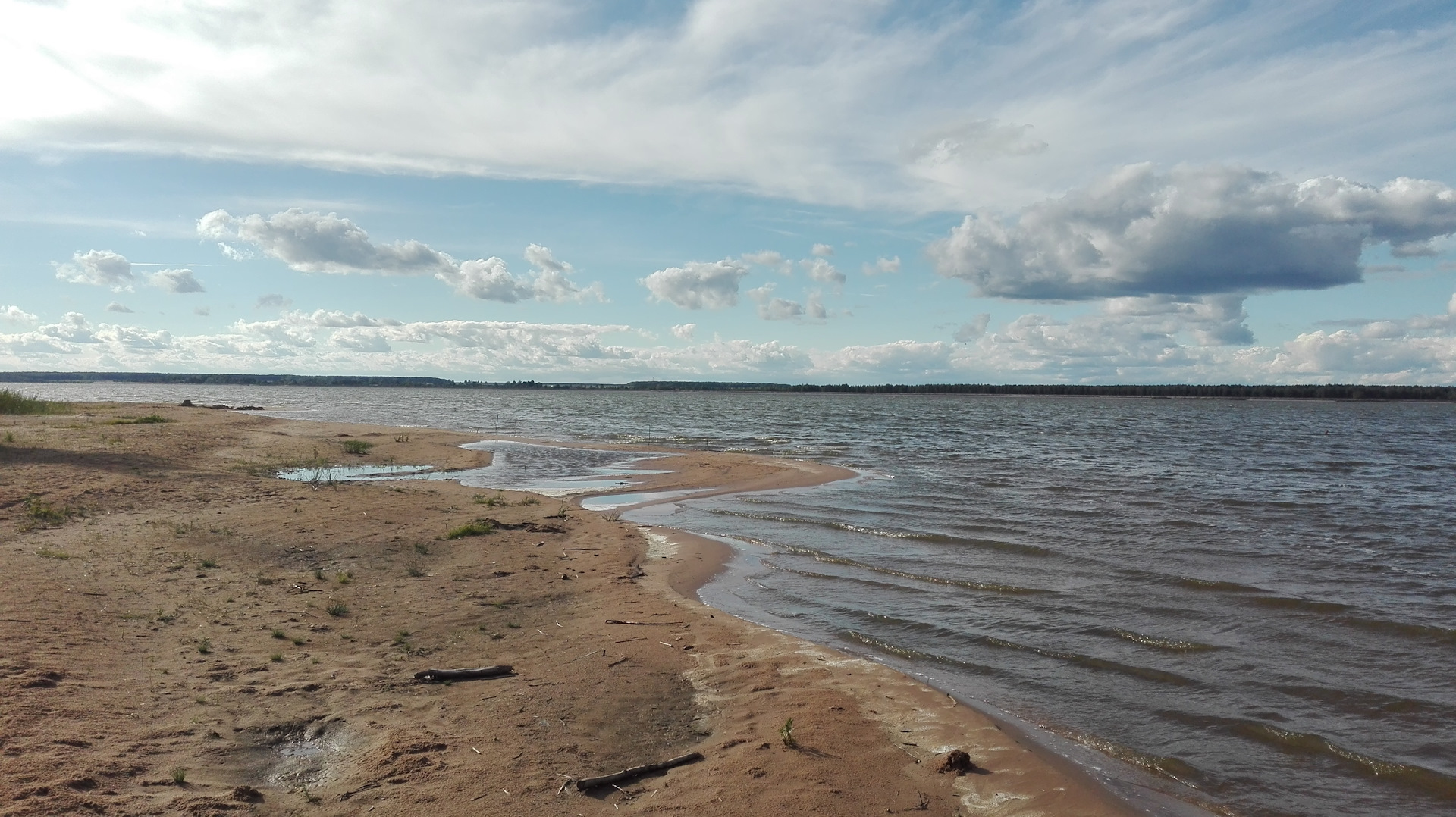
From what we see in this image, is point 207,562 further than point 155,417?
No

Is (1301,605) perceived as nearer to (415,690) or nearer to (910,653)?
(910,653)

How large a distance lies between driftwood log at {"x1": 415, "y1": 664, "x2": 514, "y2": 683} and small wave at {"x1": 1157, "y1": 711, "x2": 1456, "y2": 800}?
274 inches

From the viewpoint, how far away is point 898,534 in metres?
18.5

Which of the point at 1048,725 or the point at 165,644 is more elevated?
the point at 165,644

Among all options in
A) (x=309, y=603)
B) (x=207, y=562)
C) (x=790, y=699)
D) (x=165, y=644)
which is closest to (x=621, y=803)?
(x=790, y=699)

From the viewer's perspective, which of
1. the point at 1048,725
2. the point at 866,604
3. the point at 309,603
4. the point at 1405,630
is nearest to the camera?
the point at 1048,725

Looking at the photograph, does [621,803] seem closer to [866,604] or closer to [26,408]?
[866,604]

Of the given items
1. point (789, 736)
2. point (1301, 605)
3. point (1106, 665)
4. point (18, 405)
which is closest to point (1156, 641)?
point (1106, 665)

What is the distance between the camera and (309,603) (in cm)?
1041

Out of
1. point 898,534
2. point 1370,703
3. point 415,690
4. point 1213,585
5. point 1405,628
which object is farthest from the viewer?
point 898,534

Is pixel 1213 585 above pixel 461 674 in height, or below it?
below

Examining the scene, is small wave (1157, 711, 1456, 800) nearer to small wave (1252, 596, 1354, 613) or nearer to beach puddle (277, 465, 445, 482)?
small wave (1252, 596, 1354, 613)

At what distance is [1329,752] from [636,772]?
6.57 m

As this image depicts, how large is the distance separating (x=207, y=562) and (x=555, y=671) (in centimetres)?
678
